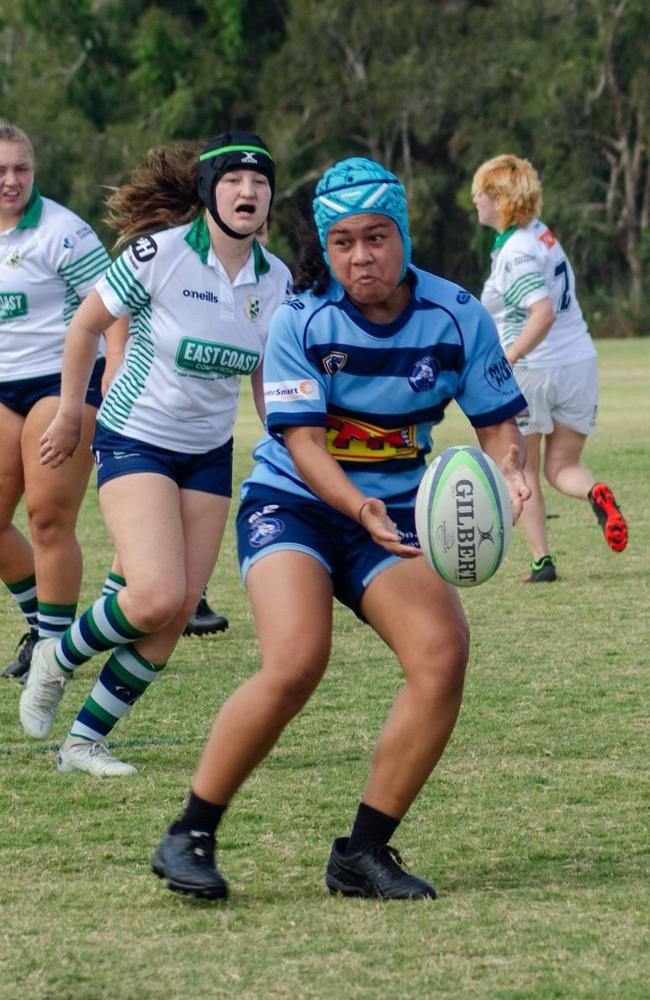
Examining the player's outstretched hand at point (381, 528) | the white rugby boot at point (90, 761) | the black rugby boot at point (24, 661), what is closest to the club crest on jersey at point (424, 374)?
the player's outstretched hand at point (381, 528)

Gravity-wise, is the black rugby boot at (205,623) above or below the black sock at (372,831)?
below

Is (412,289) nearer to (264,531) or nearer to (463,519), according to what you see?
(463,519)

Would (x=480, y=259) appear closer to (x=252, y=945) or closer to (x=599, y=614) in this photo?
(x=599, y=614)

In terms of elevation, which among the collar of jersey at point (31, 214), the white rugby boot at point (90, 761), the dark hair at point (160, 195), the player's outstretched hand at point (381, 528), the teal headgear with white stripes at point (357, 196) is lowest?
the white rugby boot at point (90, 761)

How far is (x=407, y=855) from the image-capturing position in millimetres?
4906

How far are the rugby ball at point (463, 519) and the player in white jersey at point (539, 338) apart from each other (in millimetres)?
5212

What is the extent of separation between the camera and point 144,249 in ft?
18.6

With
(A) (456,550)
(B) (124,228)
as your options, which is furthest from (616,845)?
(B) (124,228)

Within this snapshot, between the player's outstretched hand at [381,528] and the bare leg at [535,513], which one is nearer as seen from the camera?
the player's outstretched hand at [381,528]

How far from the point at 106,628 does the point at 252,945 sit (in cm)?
187

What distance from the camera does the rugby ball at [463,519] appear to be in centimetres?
439

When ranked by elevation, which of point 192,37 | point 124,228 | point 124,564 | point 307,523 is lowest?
point 124,564

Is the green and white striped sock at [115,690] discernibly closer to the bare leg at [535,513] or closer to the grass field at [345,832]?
the grass field at [345,832]

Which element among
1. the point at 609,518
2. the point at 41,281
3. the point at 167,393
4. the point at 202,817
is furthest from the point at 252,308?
the point at 609,518
